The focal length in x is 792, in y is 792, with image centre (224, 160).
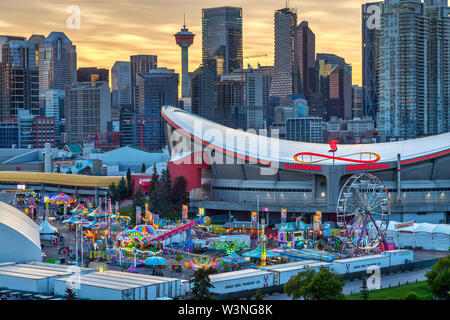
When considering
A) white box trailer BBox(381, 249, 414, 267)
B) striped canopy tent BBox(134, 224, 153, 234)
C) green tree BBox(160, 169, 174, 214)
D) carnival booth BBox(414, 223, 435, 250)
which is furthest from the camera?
green tree BBox(160, 169, 174, 214)

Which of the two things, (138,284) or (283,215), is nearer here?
(138,284)

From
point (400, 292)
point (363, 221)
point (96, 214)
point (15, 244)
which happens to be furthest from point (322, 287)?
point (96, 214)

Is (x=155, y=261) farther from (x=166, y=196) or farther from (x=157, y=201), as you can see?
(x=166, y=196)

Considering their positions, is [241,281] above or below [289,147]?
below

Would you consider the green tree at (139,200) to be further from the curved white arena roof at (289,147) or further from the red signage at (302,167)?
the red signage at (302,167)

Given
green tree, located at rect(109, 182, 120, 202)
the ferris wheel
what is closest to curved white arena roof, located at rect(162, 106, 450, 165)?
green tree, located at rect(109, 182, 120, 202)

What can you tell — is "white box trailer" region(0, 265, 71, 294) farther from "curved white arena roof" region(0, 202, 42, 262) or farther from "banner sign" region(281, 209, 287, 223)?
"banner sign" region(281, 209, 287, 223)

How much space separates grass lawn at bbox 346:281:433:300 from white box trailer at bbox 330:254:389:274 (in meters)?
3.48

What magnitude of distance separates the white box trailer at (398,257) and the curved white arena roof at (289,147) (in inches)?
740

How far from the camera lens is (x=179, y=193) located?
66188mm

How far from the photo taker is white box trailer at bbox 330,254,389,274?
42125mm

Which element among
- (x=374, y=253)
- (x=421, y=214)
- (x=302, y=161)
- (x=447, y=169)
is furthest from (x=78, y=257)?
(x=447, y=169)

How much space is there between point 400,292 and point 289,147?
35469mm

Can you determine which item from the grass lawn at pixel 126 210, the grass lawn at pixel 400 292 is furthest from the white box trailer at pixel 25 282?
the grass lawn at pixel 126 210
